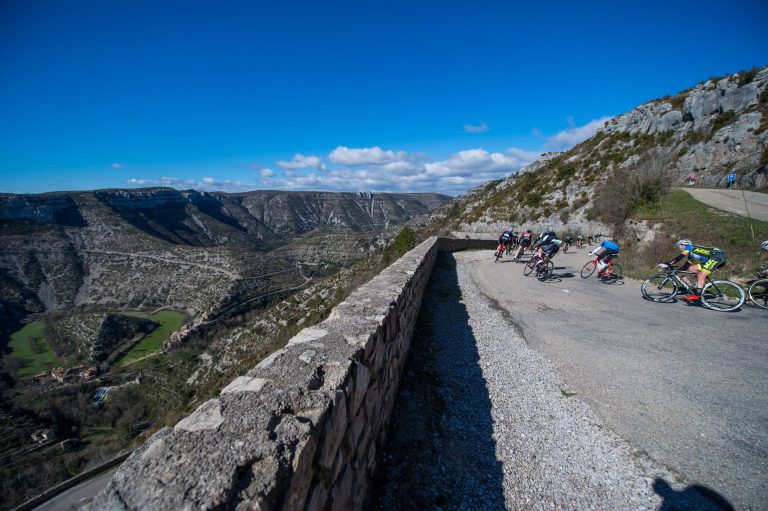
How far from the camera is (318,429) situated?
1.70 meters

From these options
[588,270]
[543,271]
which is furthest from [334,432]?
[588,270]

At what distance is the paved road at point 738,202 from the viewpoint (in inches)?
459

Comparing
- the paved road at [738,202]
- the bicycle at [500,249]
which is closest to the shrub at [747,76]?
the paved road at [738,202]

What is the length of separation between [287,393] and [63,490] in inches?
1646

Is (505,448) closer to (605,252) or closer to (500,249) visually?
(605,252)

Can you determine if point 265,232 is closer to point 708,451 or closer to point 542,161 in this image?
point 542,161

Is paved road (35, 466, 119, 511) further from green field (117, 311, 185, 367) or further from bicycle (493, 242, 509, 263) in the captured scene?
bicycle (493, 242, 509, 263)

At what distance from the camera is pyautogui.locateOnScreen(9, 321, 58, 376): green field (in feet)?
167

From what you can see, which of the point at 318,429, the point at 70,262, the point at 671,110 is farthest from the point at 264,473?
the point at 70,262

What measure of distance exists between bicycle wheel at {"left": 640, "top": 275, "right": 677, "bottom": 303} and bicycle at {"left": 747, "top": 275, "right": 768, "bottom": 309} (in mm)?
→ 1283

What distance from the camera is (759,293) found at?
22.6 ft

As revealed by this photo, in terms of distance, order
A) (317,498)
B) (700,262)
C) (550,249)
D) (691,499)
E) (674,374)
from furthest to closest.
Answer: (550,249) < (700,262) < (674,374) < (691,499) < (317,498)

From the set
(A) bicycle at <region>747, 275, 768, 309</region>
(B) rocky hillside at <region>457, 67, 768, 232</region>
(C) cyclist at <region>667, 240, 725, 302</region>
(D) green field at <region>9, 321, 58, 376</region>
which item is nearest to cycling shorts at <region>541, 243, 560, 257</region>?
(C) cyclist at <region>667, 240, 725, 302</region>

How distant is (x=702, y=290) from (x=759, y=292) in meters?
1.02
